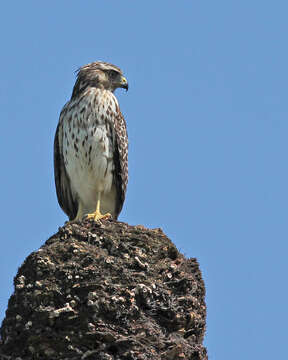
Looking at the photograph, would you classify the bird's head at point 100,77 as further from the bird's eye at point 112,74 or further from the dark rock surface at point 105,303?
the dark rock surface at point 105,303

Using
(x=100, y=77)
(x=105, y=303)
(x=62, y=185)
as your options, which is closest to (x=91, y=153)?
(x=62, y=185)

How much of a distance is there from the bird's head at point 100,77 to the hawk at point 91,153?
0.02 m

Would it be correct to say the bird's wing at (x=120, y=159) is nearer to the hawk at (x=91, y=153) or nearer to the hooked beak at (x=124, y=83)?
the hawk at (x=91, y=153)

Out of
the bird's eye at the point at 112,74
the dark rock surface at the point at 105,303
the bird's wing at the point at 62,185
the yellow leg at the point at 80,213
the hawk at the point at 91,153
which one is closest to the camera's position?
the dark rock surface at the point at 105,303

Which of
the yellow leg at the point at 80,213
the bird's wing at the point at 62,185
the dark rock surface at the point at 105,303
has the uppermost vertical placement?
the bird's wing at the point at 62,185

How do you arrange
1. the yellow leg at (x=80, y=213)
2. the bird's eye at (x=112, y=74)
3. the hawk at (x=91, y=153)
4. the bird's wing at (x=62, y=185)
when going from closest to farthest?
the hawk at (x=91, y=153) < the yellow leg at (x=80, y=213) < the bird's wing at (x=62, y=185) < the bird's eye at (x=112, y=74)

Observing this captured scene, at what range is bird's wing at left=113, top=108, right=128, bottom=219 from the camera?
41.7 feet

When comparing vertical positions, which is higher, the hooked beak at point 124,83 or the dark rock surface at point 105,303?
the hooked beak at point 124,83

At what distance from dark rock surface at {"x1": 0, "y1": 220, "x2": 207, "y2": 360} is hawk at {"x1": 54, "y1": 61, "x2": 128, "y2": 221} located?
282 cm

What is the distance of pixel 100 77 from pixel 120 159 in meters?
1.38

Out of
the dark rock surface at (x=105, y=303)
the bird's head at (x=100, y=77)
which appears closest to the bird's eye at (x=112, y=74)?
the bird's head at (x=100, y=77)

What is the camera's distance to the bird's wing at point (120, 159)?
1272 cm

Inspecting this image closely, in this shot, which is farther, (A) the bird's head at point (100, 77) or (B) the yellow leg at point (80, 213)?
(A) the bird's head at point (100, 77)

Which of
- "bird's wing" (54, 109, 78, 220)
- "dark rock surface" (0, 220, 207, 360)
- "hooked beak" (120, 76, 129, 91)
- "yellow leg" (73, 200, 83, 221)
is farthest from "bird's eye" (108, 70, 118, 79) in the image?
"dark rock surface" (0, 220, 207, 360)
